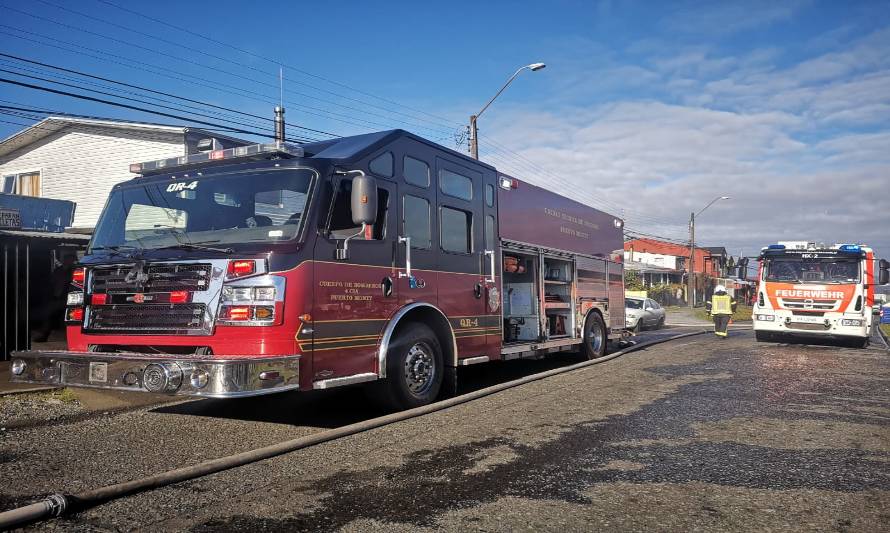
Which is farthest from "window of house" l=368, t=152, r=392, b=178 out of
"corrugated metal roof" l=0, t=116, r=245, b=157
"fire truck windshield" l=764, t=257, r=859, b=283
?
"fire truck windshield" l=764, t=257, r=859, b=283

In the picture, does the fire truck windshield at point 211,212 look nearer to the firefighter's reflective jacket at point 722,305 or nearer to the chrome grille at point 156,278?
the chrome grille at point 156,278

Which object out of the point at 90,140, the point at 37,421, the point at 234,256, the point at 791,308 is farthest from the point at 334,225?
the point at 90,140

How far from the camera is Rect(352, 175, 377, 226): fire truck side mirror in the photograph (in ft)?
19.2

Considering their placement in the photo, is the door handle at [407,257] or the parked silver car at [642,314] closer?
the door handle at [407,257]

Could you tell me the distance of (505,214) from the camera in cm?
920

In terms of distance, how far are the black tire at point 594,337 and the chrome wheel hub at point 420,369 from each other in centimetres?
520

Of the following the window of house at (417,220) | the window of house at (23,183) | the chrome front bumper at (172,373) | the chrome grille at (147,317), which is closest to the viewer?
the chrome front bumper at (172,373)

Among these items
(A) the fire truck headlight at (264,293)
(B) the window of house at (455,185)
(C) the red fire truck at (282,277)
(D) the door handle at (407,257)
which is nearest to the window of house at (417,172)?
(C) the red fire truck at (282,277)

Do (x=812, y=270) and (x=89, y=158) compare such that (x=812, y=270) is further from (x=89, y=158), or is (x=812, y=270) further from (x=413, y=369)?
(x=89, y=158)

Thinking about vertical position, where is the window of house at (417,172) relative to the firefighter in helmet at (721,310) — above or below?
above

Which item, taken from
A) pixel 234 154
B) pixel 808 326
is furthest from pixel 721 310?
pixel 234 154

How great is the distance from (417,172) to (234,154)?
194cm

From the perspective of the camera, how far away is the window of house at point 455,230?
25.1 feet

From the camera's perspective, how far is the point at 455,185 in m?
7.96
